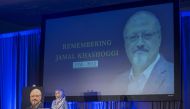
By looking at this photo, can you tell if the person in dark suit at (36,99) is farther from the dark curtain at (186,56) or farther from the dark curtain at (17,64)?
the dark curtain at (17,64)

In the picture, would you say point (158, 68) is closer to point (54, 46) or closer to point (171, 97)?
point (171, 97)

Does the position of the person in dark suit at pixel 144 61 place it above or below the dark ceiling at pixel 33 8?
below

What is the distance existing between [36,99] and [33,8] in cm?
369

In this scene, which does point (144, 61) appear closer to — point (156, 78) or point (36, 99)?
point (156, 78)

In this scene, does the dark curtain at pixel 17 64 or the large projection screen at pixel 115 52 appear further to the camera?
the dark curtain at pixel 17 64

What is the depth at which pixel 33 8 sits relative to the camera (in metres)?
7.96

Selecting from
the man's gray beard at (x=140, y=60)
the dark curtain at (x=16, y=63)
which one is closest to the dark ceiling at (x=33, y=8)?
the dark curtain at (x=16, y=63)

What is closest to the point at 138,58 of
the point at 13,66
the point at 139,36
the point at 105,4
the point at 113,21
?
the point at 139,36

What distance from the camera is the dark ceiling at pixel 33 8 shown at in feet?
24.8

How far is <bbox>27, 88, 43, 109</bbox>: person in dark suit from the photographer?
4.51 meters

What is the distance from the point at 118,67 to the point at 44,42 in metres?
1.55

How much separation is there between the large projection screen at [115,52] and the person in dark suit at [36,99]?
2230mm

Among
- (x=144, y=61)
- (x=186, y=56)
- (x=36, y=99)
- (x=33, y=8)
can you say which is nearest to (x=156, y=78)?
(x=144, y=61)

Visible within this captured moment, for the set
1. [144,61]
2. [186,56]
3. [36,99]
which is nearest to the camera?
[36,99]
